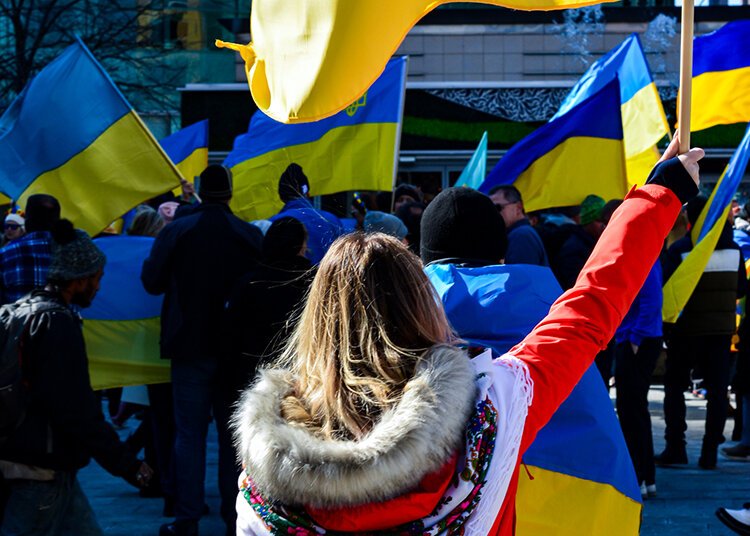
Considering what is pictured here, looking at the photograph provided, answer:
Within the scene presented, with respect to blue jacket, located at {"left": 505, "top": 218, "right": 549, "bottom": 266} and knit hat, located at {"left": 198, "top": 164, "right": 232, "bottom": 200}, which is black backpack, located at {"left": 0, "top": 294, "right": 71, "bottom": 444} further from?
blue jacket, located at {"left": 505, "top": 218, "right": 549, "bottom": 266}

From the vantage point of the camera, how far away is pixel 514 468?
229cm

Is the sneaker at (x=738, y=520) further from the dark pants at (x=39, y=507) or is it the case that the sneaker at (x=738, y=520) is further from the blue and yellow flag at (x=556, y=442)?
the dark pants at (x=39, y=507)

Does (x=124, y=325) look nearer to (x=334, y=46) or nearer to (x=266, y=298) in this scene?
(x=266, y=298)

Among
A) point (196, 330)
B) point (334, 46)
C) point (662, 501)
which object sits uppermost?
point (334, 46)

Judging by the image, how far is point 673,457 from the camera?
27.8 feet

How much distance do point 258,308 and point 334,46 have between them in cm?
273

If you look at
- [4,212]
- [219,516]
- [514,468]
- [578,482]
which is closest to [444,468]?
[514,468]

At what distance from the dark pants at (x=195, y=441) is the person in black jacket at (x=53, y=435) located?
72.5 inches

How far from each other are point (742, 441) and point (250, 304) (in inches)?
179

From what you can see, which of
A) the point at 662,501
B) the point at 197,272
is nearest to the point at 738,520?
the point at 662,501

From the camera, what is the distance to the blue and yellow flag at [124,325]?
7195 millimetres

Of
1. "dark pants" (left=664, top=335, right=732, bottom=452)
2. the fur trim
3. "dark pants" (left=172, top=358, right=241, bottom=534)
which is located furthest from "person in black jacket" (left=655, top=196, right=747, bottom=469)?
the fur trim

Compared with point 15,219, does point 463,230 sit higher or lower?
higher

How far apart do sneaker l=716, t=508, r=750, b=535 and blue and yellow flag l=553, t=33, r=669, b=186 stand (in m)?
3.16
